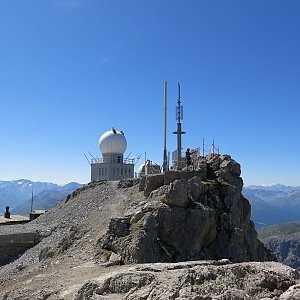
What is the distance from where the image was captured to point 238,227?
3022 centimetres

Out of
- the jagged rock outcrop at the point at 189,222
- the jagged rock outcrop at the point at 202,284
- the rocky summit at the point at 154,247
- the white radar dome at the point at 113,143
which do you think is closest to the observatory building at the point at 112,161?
the white radar dome at the point at 113,143

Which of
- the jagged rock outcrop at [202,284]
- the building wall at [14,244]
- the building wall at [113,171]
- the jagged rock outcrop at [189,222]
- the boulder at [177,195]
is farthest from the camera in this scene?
the building wall at [113,171]

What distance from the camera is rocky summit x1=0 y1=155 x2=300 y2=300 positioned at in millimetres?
11836

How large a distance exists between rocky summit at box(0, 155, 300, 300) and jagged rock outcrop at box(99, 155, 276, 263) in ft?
0.24

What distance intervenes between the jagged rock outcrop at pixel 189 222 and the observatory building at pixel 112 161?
2947 cm

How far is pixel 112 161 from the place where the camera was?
214 feet

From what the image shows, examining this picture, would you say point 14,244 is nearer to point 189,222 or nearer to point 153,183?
point 153,183

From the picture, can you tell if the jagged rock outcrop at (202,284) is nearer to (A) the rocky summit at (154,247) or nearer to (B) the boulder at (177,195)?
(A) the rocky summit at (154,247)

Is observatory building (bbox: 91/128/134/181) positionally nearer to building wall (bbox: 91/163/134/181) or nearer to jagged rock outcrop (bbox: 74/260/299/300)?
building wall (bbox: 91/163/134/181)

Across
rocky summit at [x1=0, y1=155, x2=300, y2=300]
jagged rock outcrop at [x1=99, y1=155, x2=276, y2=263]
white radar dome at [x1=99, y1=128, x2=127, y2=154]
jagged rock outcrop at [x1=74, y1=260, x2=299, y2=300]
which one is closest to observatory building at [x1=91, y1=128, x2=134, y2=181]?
white radar dome at [x1=99, y1=128, x2=127, y2=154]

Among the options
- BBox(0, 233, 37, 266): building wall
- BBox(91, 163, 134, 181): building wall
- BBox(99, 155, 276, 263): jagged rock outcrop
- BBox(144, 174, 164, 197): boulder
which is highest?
BBox(91, 163, 134, 181): building wall

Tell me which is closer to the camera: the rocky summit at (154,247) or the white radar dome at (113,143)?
the rocky summit at (154,247)

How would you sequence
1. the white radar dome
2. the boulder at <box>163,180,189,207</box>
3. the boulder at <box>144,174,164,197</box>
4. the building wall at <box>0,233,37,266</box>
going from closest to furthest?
the boulder at <box>163,180,189,207</box>
the boulder at <box>144,174,164,197</box>
the building wall at <box>0,233,37,266</box>
the white radar dome

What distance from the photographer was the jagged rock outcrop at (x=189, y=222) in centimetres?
2269
